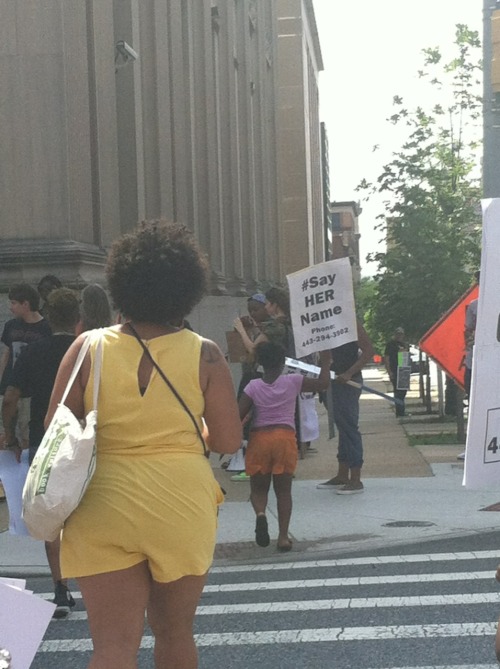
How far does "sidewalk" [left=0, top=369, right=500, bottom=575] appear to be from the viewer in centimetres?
966

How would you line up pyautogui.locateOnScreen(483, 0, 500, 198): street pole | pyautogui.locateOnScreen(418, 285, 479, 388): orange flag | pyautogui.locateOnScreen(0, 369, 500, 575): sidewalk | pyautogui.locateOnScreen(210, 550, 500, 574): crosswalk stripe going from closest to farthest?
pyautogui.locateOnScreen(210, 550, 500, 574): crosswalk stripe, pyautogui.locateOnScreen(0, 369, 500, 575): sidewalk, pyautogui.locateOnScreen(418, 285, 479, 388): orange flag, pyautogui.locateOnScreen(483, 0, 500, 198): street pole

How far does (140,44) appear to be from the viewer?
22.5 metres

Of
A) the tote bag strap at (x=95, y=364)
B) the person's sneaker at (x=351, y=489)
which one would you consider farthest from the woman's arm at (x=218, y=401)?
the person's sneaker at (x=351, y=489)

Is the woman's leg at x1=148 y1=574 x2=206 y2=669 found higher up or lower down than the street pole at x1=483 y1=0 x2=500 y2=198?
lower down

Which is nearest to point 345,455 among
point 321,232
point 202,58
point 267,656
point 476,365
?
point 267,656

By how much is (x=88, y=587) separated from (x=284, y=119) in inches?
3093

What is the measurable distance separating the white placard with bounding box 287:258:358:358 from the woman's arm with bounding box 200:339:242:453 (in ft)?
25.5

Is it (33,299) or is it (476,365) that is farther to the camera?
(33,299)

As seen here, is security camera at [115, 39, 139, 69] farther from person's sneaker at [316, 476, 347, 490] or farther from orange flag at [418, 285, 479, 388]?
person's sneaker at [316, 476, 347, 490]

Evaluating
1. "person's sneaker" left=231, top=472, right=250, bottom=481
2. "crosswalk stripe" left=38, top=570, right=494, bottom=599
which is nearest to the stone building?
"person's sneaker" left=231, top=472, right=250, bottom=481

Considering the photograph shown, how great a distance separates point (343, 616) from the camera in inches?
279

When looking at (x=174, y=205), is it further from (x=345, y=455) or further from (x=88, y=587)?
(x=88, y=587)

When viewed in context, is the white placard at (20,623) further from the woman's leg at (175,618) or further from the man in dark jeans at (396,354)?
the man in dark jeans at (396,354)

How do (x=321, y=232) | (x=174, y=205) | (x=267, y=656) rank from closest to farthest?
(x=267, y=656) < (x=174, y=205) < (x=321, y=232)
